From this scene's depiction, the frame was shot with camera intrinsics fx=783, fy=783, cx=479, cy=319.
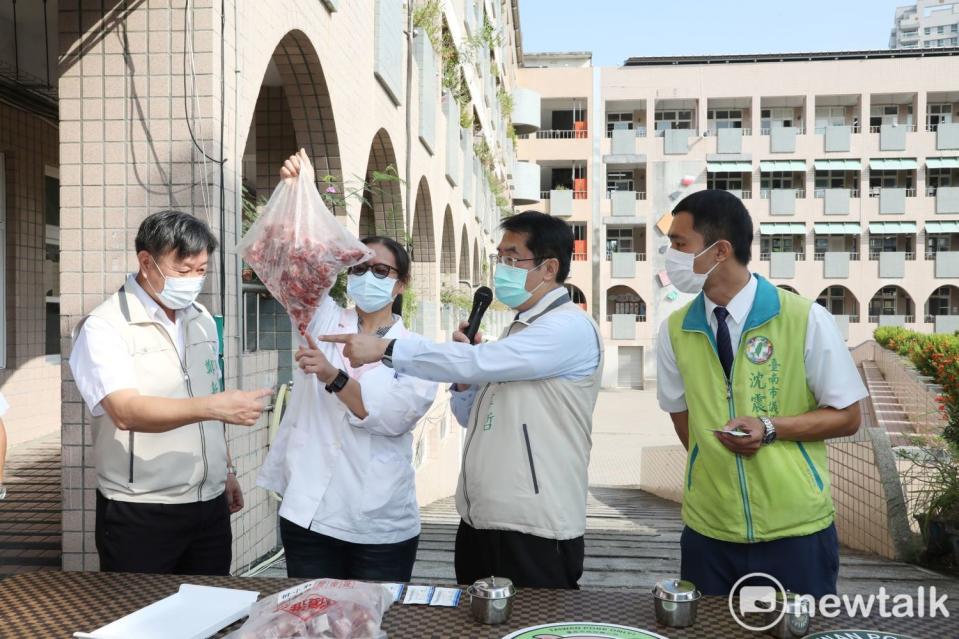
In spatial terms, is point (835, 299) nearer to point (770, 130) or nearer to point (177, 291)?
point (770, 130)

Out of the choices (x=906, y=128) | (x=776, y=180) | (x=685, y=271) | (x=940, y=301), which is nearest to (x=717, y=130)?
(x=776, y=180)

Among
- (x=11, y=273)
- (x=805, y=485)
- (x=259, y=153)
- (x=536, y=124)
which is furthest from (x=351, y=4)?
(x=536, y=124)

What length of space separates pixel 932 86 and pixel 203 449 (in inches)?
1358

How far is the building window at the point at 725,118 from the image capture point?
31.5 metres

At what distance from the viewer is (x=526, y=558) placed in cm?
243

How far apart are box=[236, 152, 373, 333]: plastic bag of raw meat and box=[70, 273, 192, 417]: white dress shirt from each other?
1.68ft

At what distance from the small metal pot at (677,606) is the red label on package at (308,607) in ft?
2.35

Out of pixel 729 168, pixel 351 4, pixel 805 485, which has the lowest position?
pixel 805 485

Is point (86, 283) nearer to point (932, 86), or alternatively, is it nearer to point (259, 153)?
point (259, 153)

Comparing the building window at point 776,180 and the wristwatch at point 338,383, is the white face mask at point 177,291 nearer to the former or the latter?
the wristwatch at point 338,383

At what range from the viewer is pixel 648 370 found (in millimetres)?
30203

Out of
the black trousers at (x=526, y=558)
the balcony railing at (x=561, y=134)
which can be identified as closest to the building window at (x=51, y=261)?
the black trousers at (x=526, y=558)

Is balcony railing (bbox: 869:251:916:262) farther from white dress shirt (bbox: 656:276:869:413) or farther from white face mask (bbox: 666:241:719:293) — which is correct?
white dress shirt (bbox: 656:276:869:413)

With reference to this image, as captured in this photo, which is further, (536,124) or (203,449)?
(536,124)
